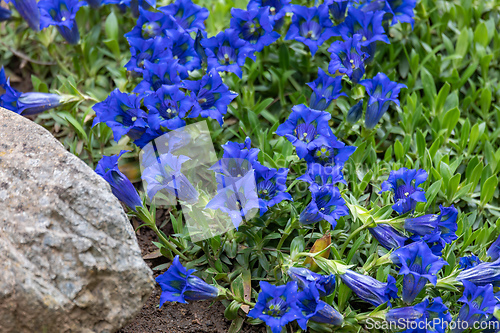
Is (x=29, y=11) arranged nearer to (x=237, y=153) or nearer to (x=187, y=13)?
(x=187, y=13)

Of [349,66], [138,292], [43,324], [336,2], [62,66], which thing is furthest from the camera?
[62,66]

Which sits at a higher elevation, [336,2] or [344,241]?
[336,2]

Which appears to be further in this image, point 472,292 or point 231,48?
point 231,48

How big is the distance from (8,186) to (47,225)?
0.28 meters

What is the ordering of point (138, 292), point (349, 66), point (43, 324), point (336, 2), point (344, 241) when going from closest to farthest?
point (43, 324)
point (138, 292)
point (344, 241)
point (349, 66)
point (336, 2)

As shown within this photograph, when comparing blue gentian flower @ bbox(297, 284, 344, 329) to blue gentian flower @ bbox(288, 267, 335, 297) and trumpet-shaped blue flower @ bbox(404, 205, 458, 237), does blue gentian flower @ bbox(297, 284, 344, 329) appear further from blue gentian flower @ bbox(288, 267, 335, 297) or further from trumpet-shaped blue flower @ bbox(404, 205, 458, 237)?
trumpet-shaped blue flower @ bbox(404, 205, 458, 237)

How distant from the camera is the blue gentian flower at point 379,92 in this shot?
2691mm

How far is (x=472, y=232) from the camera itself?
9.02ft

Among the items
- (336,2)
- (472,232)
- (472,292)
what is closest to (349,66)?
(336,2)

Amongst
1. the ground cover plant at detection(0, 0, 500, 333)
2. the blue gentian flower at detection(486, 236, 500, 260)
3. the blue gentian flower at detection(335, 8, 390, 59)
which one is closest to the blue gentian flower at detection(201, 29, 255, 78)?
the ground cover plant at detection(0, 0, 500, 333)

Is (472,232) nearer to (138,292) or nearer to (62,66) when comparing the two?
(138,292)

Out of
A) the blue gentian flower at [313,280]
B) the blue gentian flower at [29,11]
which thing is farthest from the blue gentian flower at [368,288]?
the blue gentian flower at [29,11]

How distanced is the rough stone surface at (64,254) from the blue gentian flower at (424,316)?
1087 millimetres

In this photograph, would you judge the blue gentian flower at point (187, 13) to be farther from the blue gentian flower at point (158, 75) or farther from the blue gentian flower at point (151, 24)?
the blue gentian flower at point (158, 75)
